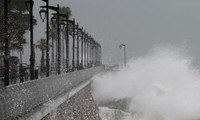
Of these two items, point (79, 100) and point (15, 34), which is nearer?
point (79, 100)

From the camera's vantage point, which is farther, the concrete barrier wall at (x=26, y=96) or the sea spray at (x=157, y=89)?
the sea spray at (x=157, y=89)

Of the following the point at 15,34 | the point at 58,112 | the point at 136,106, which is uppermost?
the point at 15,34

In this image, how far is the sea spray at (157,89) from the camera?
181 feet

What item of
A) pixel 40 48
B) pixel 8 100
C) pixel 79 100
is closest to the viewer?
pixel 8 100

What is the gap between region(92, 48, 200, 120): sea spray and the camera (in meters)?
55.0

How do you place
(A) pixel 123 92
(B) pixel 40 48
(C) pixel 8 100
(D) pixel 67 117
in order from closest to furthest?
A: 1. (C) pixel 8 100
2. (D) pixel 67 117
3. (A) pixel 123 92
4. (B) pixel 40 48

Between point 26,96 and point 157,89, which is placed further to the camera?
point 157,89

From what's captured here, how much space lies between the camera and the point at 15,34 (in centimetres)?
4903

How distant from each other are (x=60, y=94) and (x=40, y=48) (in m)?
53.9

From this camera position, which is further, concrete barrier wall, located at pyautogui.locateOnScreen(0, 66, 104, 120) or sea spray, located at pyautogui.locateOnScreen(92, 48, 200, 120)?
sea spray, located at pyautogui.locateOnScreen(92, 48, 200, 120)

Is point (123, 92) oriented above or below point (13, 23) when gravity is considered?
below

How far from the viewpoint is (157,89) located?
209 feet

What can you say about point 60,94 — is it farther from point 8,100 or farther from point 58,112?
point 8,100

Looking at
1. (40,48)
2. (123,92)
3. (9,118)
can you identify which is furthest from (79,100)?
(40,48)
